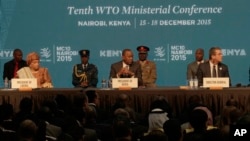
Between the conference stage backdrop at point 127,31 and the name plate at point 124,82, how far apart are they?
3.10 meters

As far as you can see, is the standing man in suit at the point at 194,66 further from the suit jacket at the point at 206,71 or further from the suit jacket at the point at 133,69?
the suit jacket at the point at 133,69

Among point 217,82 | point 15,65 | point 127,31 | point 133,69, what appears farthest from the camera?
point 127,31

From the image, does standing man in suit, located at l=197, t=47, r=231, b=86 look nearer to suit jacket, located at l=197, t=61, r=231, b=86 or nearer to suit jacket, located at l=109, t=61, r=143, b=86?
suit jacket, located at l=197, t=61, r=231, b=86

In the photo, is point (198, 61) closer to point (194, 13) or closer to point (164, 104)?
point (194, 13)

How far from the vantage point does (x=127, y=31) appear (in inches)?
483

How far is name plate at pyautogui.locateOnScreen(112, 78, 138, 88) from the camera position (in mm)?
9102

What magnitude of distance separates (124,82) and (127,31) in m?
3.28

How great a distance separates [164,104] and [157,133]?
2.79 m

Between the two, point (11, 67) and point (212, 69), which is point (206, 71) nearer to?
point (212, 69)

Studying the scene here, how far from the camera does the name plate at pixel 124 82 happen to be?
9.10m

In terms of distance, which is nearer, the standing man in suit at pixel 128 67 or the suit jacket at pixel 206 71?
the suit jacket at pixel 206 71

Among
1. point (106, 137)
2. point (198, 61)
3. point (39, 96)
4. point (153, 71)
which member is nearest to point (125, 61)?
point (153, 71)

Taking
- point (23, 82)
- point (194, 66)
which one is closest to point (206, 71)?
point (194, 66)

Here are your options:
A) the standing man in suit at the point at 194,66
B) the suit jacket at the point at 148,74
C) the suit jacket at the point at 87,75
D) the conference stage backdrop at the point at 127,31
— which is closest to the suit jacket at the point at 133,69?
the suit jacket at the point at 148,74
